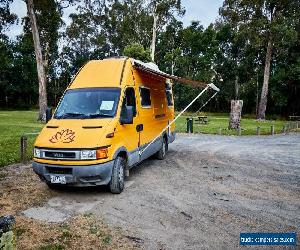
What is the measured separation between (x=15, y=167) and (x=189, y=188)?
5.56 meters

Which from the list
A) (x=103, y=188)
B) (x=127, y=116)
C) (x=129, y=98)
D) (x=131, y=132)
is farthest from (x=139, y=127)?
(x=103, y=188)

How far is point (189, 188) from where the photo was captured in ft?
26.1

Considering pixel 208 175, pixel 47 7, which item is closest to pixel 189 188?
pixel 208 175

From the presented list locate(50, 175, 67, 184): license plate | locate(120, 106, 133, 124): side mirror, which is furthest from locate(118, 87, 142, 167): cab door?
locate(50, 175, 67, 184): license plate

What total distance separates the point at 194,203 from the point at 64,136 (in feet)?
9.88

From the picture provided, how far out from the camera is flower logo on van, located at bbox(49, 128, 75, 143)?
6.83m

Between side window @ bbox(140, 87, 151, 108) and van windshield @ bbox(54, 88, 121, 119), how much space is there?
135 centimetres

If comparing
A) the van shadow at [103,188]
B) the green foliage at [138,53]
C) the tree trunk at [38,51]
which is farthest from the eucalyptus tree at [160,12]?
the van shadow at [103,188]

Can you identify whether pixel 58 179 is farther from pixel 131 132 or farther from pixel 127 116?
pixel 131 132

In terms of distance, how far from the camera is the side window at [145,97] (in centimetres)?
924

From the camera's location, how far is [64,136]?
6.92 m

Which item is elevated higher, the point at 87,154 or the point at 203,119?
the point at 87,154

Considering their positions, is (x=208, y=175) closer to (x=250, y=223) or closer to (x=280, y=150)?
(x=250, y=223)

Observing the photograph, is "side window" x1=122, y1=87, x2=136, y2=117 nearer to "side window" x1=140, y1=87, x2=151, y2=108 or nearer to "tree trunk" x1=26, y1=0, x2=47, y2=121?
"side window" x1=140, y1=87, x2=151, y2=108
